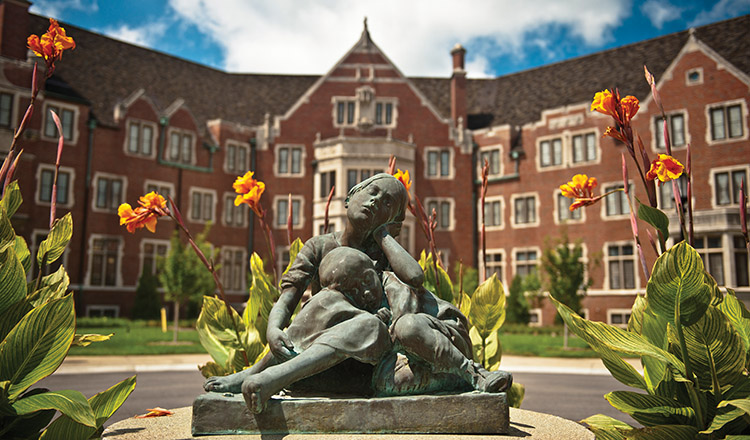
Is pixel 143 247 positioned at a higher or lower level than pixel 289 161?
lower

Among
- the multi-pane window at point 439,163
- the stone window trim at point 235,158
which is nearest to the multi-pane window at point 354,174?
the multi-pane window at point 439,163

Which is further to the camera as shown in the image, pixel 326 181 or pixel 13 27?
pixel 326 181

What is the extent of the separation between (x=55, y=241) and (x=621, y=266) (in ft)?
88.3

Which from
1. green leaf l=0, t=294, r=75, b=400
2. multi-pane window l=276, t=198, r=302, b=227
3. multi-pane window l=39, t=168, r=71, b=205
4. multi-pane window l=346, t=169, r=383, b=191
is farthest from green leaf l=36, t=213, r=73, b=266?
multi-pane window l=276, t=198, r=302, b=227

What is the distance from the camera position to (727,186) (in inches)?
982

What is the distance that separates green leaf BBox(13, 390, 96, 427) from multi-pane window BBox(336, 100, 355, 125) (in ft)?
97.9

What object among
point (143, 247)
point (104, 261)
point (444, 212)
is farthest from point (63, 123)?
point (444, 212)

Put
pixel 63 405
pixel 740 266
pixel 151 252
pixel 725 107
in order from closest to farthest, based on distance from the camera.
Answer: pixel 63 405, pixel 740 266, pixel 725 107, pixel 151 252

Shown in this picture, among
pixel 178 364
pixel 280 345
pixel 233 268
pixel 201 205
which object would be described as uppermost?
pixel 201 205

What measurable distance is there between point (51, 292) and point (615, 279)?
27308 millimetres

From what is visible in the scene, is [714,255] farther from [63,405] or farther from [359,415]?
[63,405]

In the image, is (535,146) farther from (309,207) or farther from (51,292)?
(51,292)

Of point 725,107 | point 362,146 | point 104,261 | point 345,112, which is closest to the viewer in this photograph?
point 725,107

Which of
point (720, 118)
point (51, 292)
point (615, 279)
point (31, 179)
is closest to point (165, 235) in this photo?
point (31, 179)
